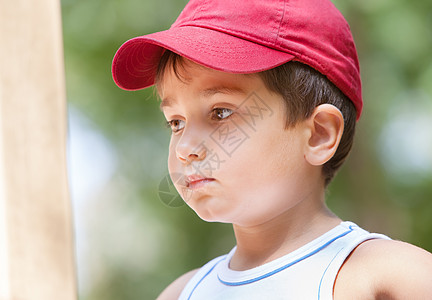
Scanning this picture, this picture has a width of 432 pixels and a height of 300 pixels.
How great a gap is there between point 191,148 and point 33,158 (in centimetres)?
28

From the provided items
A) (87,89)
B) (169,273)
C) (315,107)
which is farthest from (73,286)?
(87,89)

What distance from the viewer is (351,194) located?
3.55m

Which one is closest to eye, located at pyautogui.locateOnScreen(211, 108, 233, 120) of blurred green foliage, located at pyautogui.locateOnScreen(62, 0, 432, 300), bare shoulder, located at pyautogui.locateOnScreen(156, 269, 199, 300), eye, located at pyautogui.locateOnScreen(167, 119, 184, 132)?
eye, located at pyautogui.locateOnScreen(167, 119, 184, 132)

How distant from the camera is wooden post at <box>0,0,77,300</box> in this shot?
1006 mm

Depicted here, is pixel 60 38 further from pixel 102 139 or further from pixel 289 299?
pixel 102 139

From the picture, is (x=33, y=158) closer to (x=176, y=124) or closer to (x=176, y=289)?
(x=176, y=124)

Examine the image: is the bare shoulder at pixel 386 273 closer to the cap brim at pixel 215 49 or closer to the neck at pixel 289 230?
the neck at pixel 289 230

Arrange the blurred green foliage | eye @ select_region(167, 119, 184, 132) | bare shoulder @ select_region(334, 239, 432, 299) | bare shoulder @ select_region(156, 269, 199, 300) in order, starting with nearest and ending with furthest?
1. bare shoulder @ select_region(334, 239, 432, 299)
2. eye @ select_region(167, 119, 184, 132)
3. bare shoulder @ select_region(156, 269, 199, 300)
4. the blurred green foliage

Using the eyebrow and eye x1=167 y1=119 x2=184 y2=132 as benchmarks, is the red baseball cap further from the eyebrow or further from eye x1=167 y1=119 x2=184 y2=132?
eye x1=167 y1=119 x2=184 y2=132

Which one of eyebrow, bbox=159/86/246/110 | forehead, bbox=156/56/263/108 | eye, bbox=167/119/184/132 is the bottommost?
eye, bbox=167/119/184/132

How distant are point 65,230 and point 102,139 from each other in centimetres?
269

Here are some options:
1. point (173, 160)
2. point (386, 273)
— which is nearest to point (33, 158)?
point (173, 160)

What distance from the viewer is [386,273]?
3.24 ft

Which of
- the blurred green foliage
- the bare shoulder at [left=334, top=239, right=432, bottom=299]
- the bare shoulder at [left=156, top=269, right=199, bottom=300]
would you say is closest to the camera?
the bare shoulder at [left=334, top=239, right=432, bottom=299]
